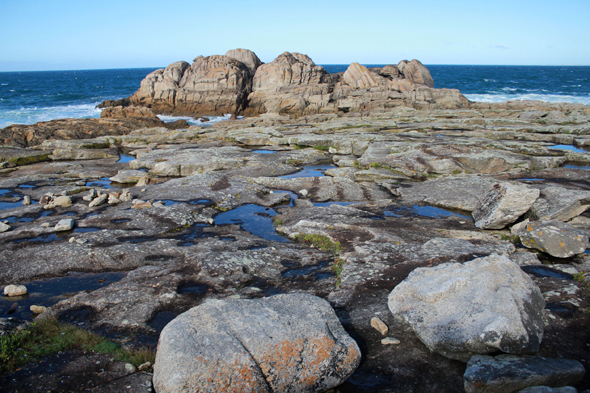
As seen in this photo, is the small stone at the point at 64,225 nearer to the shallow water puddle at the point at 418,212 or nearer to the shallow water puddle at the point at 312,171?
the shallow water puddle at the point at 312,171

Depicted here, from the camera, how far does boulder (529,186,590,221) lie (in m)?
13.7

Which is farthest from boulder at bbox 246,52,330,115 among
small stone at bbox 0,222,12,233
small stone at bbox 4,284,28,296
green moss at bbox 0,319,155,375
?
green moss at bbox 0,319,155,375

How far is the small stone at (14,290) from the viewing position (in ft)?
31.3

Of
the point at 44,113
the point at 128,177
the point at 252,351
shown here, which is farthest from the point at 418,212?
the point at 44,113

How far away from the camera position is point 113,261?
37.4 ft

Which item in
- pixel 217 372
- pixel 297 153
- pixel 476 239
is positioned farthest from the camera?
pixel 297 153

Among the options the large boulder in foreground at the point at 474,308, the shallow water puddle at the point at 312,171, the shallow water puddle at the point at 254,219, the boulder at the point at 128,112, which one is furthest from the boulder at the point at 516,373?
the boulder at the point at 128,112

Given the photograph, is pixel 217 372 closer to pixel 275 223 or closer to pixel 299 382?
pixel 299 382

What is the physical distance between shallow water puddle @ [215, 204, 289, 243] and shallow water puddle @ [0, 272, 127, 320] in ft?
17.6

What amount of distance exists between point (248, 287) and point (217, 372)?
4539 millimetres

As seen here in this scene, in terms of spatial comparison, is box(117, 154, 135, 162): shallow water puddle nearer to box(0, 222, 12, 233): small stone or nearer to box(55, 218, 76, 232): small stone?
box(55, 218, 76, 232): small stone

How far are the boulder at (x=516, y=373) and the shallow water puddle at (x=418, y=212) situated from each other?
10.1 meters

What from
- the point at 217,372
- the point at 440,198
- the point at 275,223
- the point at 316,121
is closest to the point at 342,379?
the point at 217,372

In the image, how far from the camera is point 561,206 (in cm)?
1380
